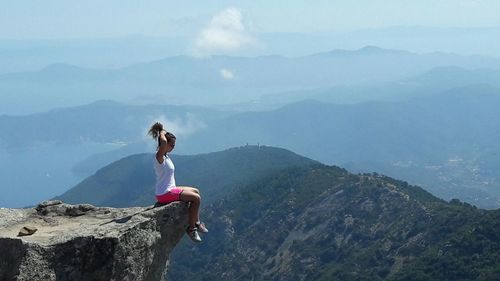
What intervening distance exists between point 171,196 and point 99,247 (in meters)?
2.78

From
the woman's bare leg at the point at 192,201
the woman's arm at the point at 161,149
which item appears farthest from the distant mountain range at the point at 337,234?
the woman's arm at the point at 161,149

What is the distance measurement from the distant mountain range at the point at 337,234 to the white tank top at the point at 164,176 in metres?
53.8

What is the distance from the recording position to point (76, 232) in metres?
14.8

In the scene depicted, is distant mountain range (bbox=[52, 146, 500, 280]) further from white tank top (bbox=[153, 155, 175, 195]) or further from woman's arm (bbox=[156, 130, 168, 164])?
woman's arm (bbox=[156, 130, 168, 164])

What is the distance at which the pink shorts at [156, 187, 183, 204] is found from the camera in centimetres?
1631

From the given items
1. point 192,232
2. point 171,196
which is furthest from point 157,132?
point 192,232

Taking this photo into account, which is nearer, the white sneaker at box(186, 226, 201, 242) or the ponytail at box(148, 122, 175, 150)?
the ponytail at box(148, 122, 175, 150)

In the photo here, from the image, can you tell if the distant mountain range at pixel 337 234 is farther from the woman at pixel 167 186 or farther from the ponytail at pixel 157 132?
the ponytail at pixel 157 132

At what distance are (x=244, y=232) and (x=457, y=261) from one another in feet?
184

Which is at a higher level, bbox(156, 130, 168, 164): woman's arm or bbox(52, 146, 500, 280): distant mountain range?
bbox(156, 130, 168, 164): woman's arm

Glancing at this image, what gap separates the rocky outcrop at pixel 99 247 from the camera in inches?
545

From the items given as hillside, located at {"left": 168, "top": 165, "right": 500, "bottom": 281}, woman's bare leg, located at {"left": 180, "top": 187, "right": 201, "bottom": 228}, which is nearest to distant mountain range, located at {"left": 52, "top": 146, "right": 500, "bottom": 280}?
hillside, located at {"left": 168, "top": 165, "right": 500, "bottom": 281}

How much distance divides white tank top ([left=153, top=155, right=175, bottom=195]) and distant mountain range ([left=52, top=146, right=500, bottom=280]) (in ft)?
176

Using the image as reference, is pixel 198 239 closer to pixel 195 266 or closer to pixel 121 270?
pixel 121 270
